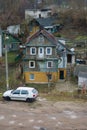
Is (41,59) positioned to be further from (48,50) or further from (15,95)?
(15,95)

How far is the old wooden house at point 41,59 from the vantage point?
34.8 meters

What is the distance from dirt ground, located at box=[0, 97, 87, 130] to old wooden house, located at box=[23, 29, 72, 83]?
11023mm

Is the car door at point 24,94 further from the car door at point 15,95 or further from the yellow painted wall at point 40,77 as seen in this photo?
the yellow painted wall at point 40,77

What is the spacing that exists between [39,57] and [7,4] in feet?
165

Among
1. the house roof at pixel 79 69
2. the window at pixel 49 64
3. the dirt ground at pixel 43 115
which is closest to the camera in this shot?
the dirt ground at pixel 43 115

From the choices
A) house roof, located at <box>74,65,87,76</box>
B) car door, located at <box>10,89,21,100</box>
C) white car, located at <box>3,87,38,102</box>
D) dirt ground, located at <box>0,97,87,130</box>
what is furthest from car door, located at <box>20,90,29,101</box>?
house roof, located at <box>74,65,87,76</box>

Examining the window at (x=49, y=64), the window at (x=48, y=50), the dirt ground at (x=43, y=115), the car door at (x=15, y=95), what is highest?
the window at (x=48, y=50)

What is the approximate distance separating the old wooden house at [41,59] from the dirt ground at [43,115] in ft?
36.2

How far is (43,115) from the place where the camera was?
20.6 metres

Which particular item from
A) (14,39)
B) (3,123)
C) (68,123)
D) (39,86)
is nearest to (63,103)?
(68,123)

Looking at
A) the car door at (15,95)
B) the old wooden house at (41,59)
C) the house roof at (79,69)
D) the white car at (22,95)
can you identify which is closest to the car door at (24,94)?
the white car at (22,95)

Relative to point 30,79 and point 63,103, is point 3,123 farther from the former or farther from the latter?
point 30,79

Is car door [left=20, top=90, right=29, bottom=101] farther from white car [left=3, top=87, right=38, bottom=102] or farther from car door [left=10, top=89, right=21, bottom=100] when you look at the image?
car door [left=10, top=89, right=21, bottom=100]

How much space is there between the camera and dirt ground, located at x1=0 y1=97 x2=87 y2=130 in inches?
736
